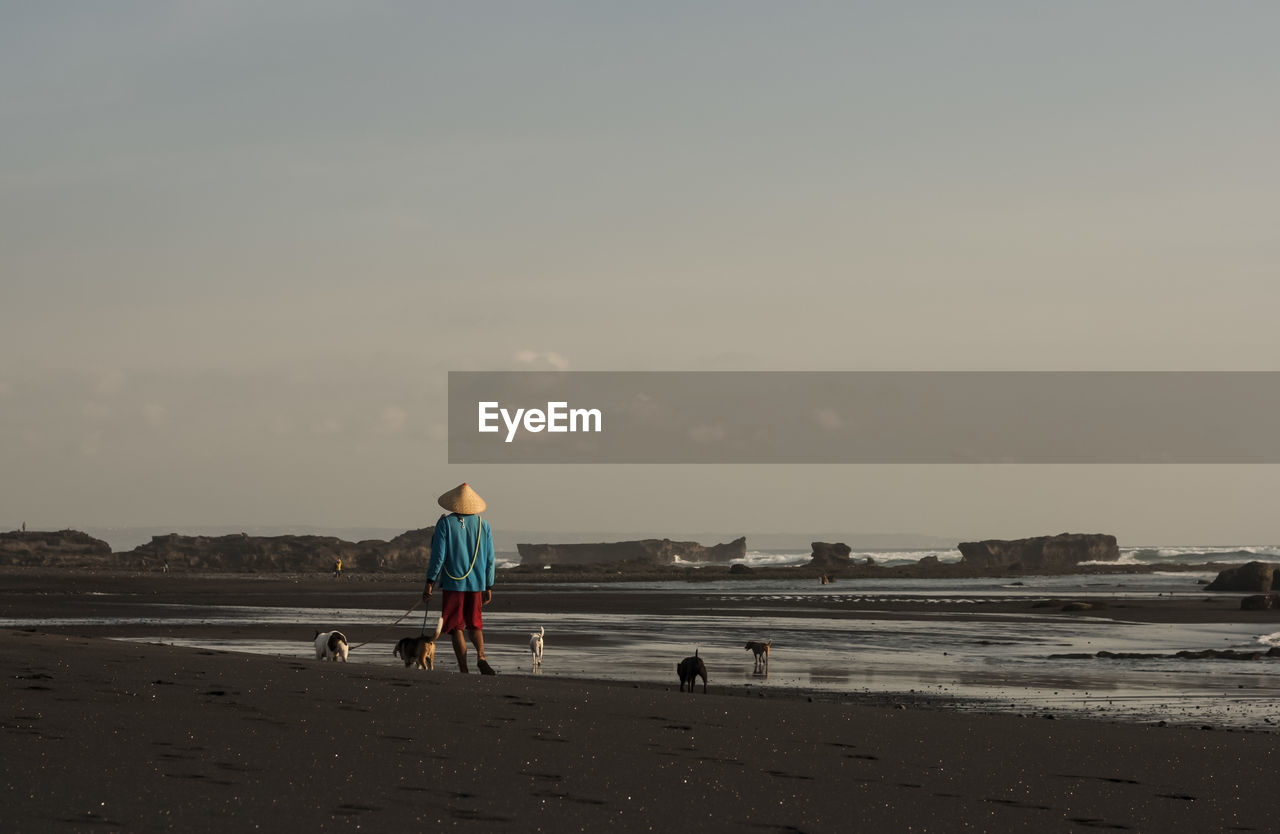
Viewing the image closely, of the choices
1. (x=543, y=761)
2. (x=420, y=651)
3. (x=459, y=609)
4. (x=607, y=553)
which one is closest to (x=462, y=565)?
(x=459, y=609)

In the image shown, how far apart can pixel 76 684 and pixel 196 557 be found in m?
98.8

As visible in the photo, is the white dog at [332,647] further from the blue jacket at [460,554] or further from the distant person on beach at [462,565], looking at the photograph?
the blue jacket at [460,554]

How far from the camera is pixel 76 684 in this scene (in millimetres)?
9539

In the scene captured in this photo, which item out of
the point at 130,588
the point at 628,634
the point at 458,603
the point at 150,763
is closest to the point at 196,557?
the point at 130,588

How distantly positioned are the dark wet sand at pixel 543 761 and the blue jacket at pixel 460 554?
110 inches

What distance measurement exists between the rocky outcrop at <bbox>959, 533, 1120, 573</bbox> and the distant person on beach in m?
122

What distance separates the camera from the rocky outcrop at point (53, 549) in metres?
91.5

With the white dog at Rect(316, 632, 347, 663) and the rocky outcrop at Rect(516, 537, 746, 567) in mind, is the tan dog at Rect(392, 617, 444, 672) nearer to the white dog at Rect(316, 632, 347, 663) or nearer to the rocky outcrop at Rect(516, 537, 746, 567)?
the white dog at Rect(316, 632, 347, 663)

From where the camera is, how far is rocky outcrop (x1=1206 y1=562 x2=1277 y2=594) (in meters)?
55.0

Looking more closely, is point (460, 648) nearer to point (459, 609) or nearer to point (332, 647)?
point (459, 609)

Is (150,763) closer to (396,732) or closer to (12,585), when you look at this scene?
(396,732)

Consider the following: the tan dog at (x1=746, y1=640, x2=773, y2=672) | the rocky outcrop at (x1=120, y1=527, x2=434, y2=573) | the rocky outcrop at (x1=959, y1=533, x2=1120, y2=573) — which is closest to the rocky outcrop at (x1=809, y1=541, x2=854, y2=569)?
the rocky outcrop at (x1=959, y1=533, x2=1120, y2=573)

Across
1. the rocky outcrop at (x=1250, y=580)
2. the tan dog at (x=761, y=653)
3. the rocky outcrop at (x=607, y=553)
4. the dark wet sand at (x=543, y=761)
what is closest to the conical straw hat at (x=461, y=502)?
the dark wet sand at (x=543, y=761)

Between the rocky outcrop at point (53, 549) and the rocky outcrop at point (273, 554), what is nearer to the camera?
the rocky outcrop at point (53, 549)
